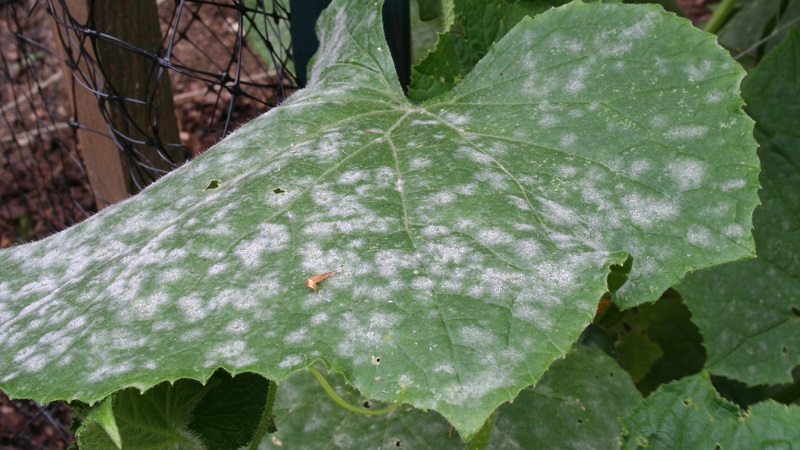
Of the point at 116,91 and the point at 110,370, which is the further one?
the point at 116,91

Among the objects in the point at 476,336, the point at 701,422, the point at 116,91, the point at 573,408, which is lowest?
the point at 573,408

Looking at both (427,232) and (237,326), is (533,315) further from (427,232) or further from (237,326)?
(237,326)

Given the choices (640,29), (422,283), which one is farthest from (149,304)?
(640,29)

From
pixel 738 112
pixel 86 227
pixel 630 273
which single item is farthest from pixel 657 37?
pixel 86 227

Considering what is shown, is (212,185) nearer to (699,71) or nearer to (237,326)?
(237,326)

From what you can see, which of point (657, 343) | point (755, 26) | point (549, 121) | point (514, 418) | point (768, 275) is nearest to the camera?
point (549, 121)

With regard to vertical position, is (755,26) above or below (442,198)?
below

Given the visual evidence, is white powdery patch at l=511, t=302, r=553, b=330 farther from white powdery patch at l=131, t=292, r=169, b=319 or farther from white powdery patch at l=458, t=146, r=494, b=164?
white powdery patch at l=131, t=292, r=169, b=319

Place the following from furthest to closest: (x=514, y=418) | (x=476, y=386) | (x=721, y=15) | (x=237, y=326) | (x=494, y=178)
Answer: (x=721, y=15), (x=514, y=418), (x=494, y=178), (x=237, y=326), (x=476, y=386)
